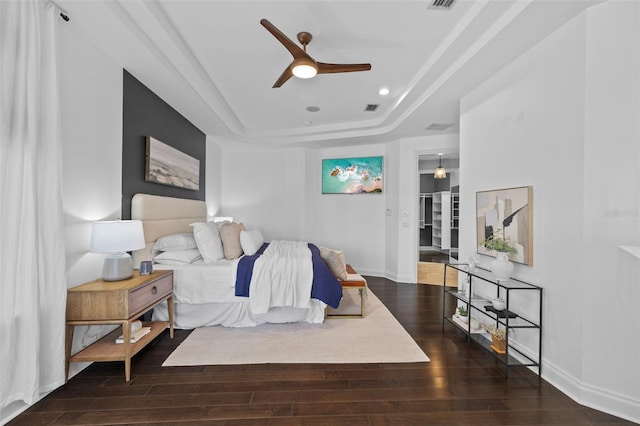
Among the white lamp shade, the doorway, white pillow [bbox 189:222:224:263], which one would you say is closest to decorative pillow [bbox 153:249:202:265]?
white pillow [bbox 189:222:224:263]

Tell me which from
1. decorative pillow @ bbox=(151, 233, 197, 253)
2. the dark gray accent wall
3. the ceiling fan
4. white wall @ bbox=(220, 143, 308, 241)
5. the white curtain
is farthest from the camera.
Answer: white wall @ bbox=(220, 143, 308, 241)

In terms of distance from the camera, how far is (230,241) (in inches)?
138

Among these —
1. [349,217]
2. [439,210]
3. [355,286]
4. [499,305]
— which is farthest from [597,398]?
[439,210]

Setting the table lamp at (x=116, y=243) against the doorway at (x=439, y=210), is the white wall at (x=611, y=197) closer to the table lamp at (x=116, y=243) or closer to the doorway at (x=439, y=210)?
the table lamp at (x=116, y=243)

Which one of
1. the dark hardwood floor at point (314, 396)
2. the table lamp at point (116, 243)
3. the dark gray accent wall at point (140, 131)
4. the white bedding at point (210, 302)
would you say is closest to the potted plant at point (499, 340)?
the dark hardwood floor at point (314, 396)

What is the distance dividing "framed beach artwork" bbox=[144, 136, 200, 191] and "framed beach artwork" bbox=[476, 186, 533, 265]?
12.2ft

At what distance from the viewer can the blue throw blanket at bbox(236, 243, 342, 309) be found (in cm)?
302

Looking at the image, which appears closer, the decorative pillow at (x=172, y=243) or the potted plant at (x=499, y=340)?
the potted plant at (x=499, y=340)

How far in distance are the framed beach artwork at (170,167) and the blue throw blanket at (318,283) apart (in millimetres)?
1557

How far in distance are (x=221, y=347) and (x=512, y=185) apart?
306cm

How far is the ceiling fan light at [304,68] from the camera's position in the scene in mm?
2332

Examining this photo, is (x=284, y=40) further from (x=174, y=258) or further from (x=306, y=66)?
(x=174, y=258)

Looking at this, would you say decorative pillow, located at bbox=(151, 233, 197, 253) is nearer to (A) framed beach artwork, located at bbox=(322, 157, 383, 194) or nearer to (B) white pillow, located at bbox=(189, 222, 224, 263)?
(B) white pillow, located at bbox=(189, 222, 224, 263)

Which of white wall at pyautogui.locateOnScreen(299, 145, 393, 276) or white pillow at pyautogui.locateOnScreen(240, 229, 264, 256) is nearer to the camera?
white pillow at pyautogui.locateOnScreen(240, 229, 264, 256)
